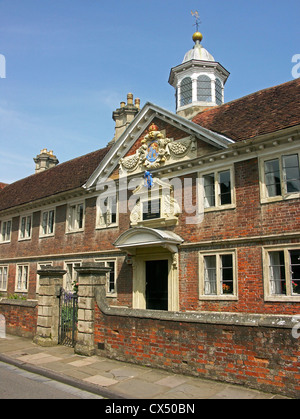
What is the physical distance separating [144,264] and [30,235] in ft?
33.1

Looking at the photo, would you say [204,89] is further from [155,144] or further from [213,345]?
[213,345]

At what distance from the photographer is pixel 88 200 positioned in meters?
19.2

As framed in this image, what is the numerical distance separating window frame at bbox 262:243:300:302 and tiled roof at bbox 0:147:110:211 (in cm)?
1116

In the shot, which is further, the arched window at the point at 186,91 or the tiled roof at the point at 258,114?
the arched window at the point at 186,91

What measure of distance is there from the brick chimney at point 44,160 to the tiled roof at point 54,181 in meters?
1.95

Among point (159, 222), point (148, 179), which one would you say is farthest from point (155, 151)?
point (159, 222)

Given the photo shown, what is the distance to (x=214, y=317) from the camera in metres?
7.68

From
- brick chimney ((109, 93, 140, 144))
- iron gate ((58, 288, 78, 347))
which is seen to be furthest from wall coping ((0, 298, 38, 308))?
brick chimney ((109, 93, 140, 144))

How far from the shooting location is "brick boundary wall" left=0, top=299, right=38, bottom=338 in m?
13.3

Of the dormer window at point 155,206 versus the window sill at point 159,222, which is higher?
the dormer window at point 155,206

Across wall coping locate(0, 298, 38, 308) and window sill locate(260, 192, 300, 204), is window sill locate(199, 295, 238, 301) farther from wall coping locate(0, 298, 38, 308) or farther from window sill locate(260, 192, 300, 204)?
wall coping locate(0, 298, 38, 308)

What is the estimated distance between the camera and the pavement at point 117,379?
689 centimetres

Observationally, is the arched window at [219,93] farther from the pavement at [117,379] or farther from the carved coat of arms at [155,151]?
the pavement at [117,379]

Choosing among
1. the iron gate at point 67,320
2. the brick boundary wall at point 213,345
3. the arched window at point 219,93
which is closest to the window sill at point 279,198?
the brick boundary wall at point 213,345
